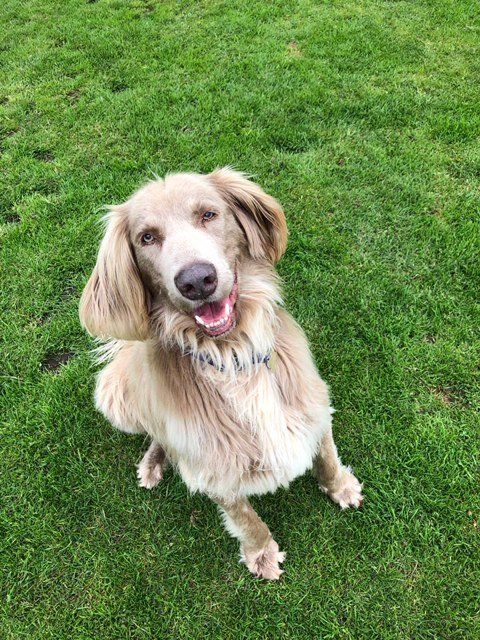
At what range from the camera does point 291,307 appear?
3.79 metres

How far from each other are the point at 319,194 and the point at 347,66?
7.52 ft

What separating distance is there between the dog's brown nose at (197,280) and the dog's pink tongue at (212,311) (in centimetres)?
14

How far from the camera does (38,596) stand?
2904mm

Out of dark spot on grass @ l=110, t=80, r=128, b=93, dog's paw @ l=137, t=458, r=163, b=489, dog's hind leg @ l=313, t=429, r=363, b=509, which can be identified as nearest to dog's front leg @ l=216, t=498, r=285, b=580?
dog's hind leg @ l=313, t=429, r=363, b=509

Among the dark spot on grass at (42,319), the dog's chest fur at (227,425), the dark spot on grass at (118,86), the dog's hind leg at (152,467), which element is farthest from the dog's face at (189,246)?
the dark spot on grass at (118,86)

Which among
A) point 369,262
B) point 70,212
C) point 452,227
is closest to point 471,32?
point 452,227

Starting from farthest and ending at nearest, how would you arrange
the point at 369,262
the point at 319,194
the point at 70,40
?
the point at 70,40 → the point at 319,194 → the point at 369,262

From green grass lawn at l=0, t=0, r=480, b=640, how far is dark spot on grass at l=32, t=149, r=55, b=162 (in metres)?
0.05

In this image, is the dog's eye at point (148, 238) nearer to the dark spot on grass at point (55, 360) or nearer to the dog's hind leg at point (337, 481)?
the dog's hind leg at point (337, 481)

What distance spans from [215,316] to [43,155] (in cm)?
448

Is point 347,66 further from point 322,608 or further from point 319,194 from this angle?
point 322,608

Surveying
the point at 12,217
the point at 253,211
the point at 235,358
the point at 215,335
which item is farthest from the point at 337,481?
the point at 12,217

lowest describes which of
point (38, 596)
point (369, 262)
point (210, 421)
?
point (38, 596)

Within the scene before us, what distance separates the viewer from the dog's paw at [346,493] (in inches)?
115
